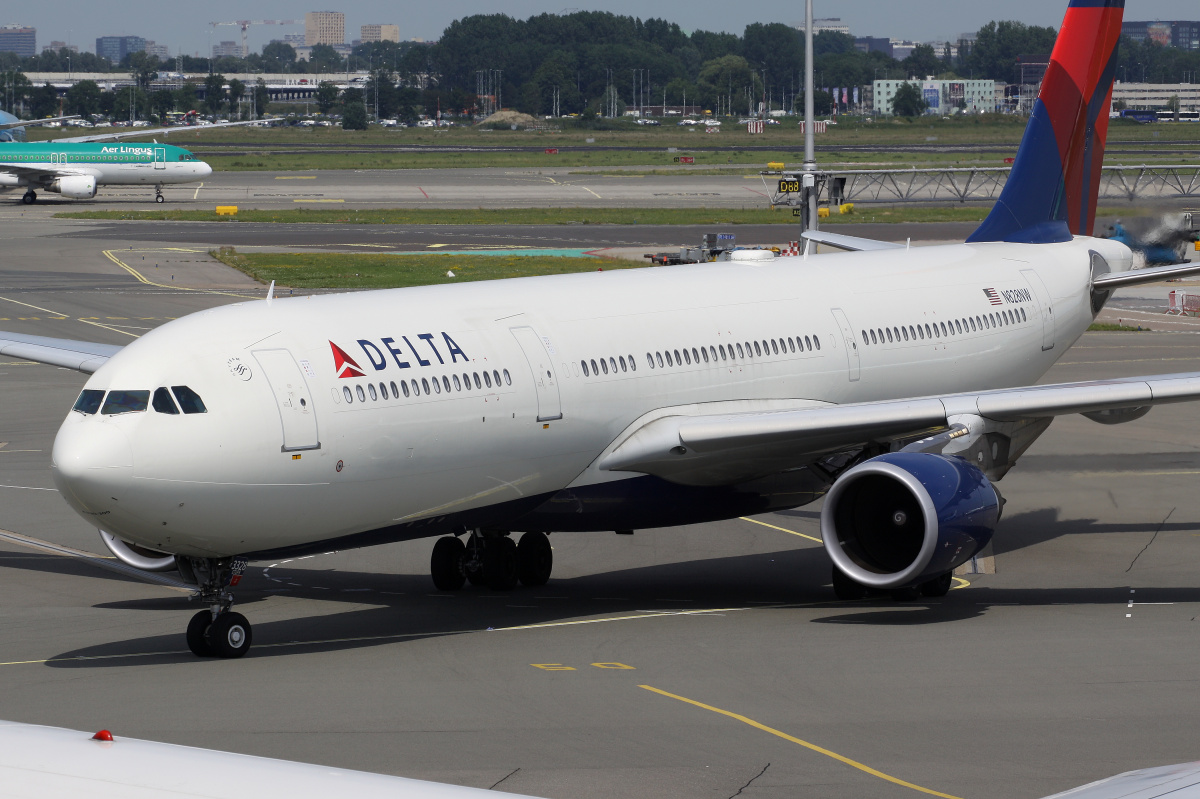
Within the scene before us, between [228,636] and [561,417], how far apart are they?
16.9ft

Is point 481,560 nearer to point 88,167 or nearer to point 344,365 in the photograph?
point 344,365

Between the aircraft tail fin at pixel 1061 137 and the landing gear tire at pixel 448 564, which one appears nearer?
the landing gear tire at pixel 448 564

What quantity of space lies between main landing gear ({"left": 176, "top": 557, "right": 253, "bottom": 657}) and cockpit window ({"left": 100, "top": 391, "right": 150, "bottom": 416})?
6.80 ft

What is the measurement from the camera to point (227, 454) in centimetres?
1750

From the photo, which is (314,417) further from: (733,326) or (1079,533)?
(1079,533)

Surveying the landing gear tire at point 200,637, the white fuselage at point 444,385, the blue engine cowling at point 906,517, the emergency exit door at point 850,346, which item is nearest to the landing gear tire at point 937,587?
the blue engine cowling at point 906,517

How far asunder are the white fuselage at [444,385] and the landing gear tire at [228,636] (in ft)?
3.15

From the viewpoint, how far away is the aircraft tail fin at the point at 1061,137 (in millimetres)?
30891

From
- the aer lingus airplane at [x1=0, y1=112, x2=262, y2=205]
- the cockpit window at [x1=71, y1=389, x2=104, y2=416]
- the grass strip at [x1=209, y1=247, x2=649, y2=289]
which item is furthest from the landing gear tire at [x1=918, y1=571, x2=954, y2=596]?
the aer lingus airplane at [x1=0, y1=112, x2=262, y2=205]

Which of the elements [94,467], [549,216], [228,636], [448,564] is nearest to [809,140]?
[448,564]

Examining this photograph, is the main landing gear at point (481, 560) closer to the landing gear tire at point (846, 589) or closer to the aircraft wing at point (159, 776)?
the landing gear tire at point (846, 589)

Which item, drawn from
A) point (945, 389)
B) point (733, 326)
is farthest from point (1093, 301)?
point (733, 326)

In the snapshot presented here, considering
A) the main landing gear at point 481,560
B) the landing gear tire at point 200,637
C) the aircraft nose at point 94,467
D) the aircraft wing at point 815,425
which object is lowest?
the main landing gear at point 481,560

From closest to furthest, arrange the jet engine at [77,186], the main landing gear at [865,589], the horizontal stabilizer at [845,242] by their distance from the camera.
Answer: the main landing gear at [865,589]
the horizontal stabilizer at [845,242]
the jet engine at [77,186]
